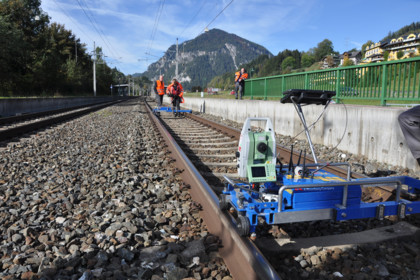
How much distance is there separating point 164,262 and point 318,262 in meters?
1.25

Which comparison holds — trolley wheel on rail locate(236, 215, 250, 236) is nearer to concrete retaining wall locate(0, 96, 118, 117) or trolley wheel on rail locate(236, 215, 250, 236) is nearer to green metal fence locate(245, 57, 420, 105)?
green metal fence locate(245, 57, 420, 105)

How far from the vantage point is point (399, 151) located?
5.69 meters

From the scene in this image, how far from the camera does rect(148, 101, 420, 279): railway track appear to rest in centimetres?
232

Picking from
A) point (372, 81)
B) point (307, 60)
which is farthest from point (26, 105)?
point (307, 60)

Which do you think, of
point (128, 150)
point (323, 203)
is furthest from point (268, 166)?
point (128, 150)

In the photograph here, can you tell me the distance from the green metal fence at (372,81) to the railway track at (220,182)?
3.06 m

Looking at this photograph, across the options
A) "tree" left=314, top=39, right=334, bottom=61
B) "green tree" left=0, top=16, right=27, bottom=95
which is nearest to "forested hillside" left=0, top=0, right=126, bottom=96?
"green tree" left=0, top=16, right=27, bottom=95

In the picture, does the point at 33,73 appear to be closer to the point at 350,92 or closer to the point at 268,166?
the point at 350,92

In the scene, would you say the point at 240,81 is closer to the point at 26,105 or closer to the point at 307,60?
the point at 26,105

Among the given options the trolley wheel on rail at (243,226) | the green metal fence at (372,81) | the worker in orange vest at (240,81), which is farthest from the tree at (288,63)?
the trolley wheel on rail at (243,226)

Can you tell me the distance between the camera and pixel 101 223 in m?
3.29

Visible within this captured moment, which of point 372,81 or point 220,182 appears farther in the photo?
point 372,81

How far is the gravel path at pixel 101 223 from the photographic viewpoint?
253 cm

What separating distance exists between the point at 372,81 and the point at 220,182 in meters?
5.34
